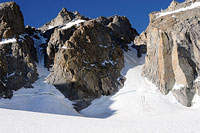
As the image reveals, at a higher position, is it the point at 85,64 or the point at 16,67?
the point at 16,67

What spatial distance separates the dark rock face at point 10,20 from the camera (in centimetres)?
4482

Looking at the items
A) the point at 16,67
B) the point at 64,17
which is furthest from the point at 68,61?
the point at 64,17

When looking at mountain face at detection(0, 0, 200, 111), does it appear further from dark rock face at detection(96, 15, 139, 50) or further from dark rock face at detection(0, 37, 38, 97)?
dark rock face at detection(96, 15, 139, 50)

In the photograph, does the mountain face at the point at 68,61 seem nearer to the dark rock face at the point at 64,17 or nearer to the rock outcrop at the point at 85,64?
the rock outcrop at the point at 85,64

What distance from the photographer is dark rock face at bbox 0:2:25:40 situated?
44.8 m

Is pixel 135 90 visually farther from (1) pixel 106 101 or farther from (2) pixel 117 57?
(2) pixel 117 57

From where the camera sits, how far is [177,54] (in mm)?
31688

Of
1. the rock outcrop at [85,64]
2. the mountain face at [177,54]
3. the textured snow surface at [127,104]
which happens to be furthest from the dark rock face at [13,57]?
the mountain face at [177,54]

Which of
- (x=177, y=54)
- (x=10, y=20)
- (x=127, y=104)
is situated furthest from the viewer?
(x=10, y=20)

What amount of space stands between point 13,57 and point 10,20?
12.6 metres

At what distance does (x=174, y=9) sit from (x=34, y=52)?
33325mm

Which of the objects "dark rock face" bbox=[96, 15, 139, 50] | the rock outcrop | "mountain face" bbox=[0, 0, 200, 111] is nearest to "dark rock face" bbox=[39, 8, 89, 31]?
"dark rock face" bbox=[96, 15, 139, 50]

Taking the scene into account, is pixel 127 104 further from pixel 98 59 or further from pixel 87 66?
pixel 98 59

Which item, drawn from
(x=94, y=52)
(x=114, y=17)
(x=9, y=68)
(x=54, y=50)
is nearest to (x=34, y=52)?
(x=54, y=50)
